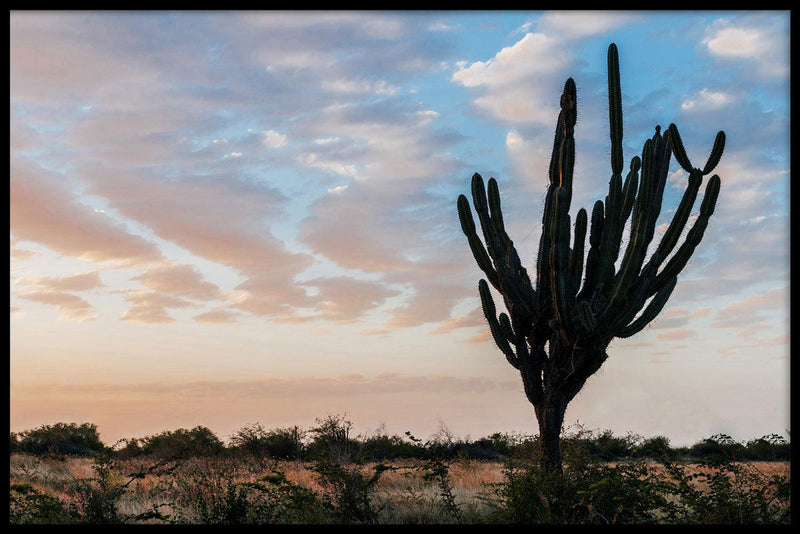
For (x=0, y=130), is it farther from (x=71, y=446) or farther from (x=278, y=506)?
(x=71, y=446)

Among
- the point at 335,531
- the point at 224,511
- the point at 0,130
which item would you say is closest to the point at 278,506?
the point at 224,511

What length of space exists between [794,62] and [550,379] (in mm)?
6400

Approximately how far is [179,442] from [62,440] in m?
7.05

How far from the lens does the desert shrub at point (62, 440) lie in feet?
83.9

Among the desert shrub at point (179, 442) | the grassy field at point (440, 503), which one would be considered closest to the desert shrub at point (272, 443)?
the desert shrub at point (179, 442)

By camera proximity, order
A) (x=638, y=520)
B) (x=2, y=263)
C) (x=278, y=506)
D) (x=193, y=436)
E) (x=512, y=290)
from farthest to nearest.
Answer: (x=193, y=436), (x=512, y=290), (x=278, y=506), (x=638, y=520), (x=2, y=263)

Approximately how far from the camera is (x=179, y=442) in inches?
893

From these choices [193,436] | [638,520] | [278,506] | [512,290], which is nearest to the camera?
[638,520]

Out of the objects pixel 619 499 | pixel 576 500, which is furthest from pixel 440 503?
pixel 619 499

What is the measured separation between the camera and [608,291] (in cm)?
1149

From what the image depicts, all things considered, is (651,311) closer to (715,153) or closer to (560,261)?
(560,261)

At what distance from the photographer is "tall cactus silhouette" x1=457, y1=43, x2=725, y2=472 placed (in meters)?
11.2

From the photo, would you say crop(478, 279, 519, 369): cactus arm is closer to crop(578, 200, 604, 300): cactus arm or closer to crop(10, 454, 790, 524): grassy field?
crop(578, 200, 604, 300): cactus arm

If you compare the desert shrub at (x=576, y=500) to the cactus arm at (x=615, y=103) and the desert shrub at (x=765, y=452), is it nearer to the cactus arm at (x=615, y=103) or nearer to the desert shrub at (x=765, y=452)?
the cactus arm at (x=615, y=103)
